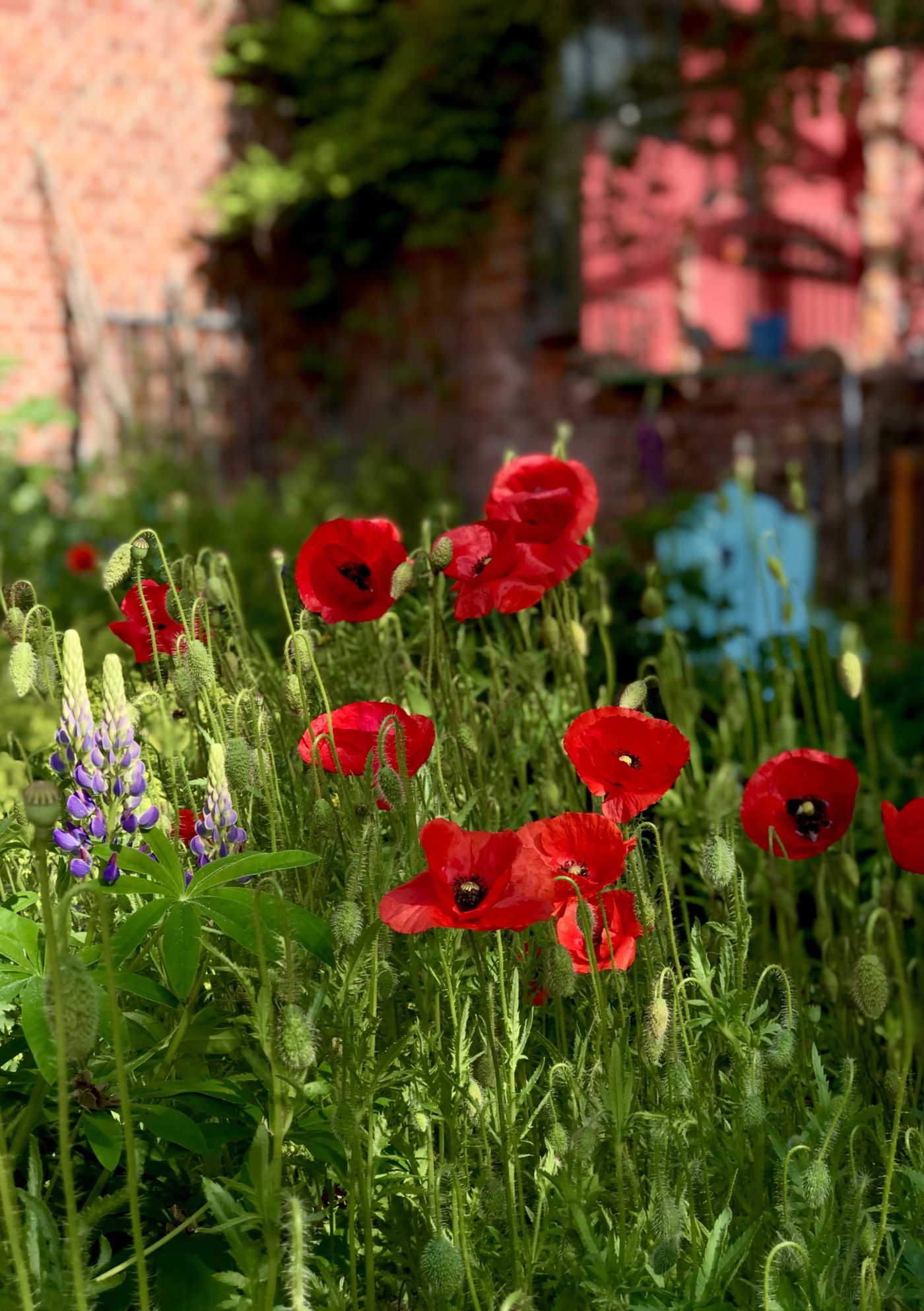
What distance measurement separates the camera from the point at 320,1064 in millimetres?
1128

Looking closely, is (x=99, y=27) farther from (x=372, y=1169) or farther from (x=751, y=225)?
(x=372, y=1169)

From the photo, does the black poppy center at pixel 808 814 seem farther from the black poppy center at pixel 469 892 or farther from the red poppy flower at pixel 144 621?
the red poppy flower at pixel 144 621

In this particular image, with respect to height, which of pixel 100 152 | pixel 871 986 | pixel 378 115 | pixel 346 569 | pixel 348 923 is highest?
pixel 378 115

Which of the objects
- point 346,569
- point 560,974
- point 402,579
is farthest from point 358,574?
point 560,974

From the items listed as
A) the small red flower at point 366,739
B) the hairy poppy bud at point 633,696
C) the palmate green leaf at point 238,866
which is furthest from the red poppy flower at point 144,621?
the hairy poppy bud at point 633,696

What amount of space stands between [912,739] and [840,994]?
3.40 ft

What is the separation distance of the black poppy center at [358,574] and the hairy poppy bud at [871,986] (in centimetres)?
57

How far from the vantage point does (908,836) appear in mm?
1076

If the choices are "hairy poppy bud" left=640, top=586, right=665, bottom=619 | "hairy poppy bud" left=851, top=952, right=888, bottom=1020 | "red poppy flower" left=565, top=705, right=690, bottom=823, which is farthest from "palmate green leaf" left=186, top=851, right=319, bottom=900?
"hairy poppy bud" left=640, top=586, right=665, bottom=619

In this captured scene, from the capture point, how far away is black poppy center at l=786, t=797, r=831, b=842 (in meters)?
1.24

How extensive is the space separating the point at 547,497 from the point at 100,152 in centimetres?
643

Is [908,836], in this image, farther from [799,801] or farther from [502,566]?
[502,566]

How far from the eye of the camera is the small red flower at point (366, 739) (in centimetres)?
117

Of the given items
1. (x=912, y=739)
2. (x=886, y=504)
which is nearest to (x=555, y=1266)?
(x=912, y=739)
